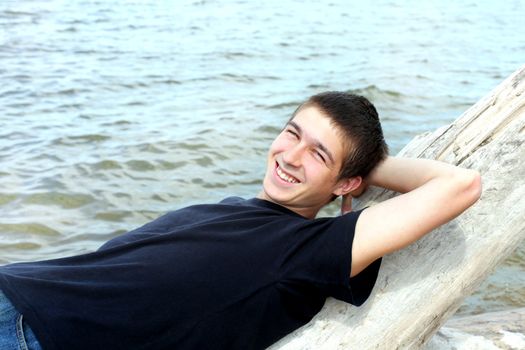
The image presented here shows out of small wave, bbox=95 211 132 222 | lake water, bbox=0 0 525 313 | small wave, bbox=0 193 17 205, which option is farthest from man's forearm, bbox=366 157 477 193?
small wave, bbox=0 193 17 205

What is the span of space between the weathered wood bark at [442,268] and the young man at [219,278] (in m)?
0.08

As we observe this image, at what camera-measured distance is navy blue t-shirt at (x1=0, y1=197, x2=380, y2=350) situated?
2488 millimetres

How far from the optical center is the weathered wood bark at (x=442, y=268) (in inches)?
103

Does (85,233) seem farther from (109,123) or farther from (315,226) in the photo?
(315,226)

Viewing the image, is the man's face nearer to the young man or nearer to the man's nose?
the man's nose

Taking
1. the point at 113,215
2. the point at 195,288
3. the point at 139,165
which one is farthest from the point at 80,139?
the point at 195,288

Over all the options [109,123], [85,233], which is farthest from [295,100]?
[85,233]

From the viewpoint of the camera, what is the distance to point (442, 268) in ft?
8.77

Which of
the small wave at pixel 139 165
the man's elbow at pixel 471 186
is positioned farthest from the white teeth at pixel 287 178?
the small wave at pixel 139 165

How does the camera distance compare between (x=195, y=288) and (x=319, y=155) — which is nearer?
(x=195, y=288)

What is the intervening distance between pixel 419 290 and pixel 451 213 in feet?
1.06

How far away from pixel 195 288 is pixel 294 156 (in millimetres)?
706

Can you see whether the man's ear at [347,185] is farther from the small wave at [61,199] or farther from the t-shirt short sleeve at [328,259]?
the small wave at [61,199]

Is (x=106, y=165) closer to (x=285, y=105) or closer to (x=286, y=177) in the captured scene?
(x=285, y=105)
